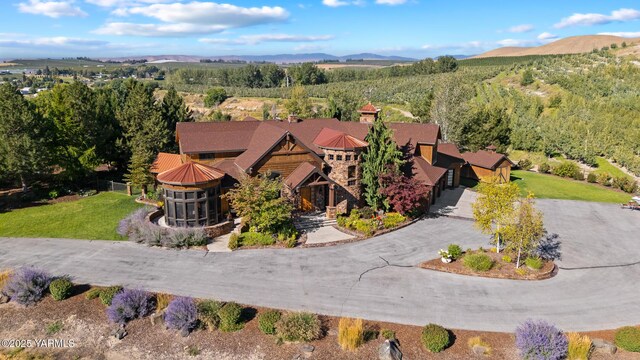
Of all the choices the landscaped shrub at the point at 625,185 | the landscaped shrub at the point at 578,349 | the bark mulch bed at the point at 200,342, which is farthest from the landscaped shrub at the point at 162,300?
the landscaped shrub at the point at 625,185

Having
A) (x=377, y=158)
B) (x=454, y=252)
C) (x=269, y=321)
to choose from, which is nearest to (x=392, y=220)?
(x=377, y=158)

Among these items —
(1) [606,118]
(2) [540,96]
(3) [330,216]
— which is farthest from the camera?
(2) [540,96]

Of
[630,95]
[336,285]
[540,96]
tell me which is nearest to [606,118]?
[630,95]

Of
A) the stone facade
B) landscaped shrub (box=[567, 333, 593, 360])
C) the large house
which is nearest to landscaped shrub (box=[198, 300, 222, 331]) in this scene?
the large house

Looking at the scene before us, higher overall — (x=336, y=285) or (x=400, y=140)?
(x=400, y=140)

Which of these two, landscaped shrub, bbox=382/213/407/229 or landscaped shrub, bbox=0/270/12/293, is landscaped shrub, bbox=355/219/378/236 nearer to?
landscaped shrub, bbox=382/213/407/229

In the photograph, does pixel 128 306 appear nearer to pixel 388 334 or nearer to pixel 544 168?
pixel 388 334

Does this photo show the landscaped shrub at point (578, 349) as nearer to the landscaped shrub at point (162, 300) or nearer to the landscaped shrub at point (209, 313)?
the landscaped shrub at point (209, 313)

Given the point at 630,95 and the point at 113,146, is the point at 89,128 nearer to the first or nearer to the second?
the point at 113,146

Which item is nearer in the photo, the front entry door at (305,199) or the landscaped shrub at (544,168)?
the front entry door at (305,199)
